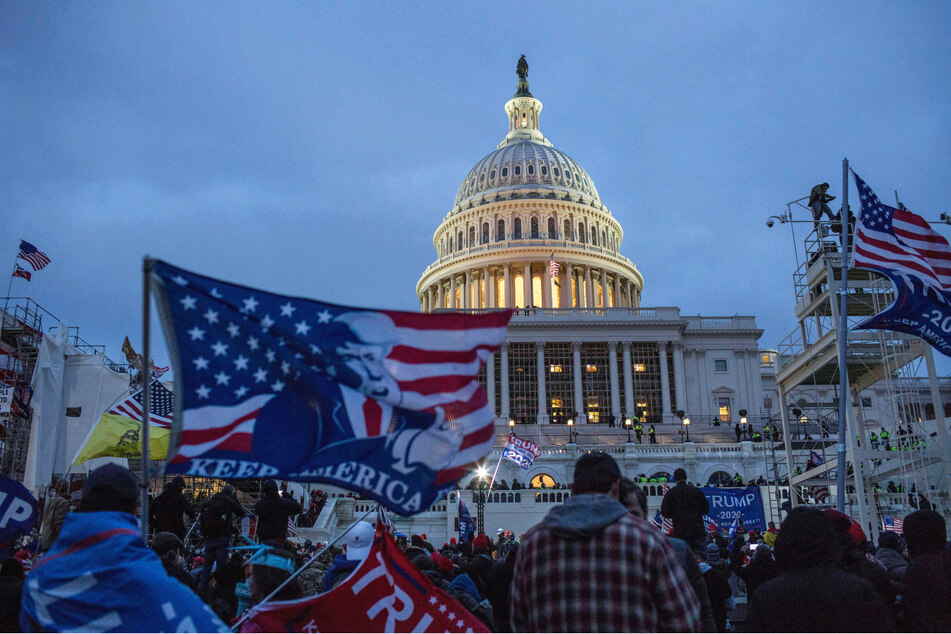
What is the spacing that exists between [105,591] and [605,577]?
2.58 m

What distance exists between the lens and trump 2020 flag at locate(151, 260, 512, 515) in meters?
5.95

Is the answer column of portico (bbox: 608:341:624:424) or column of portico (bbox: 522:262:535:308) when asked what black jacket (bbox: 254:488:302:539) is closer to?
column of portico (bbox: 608:341:624:424)

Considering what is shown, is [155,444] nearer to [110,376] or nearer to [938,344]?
[938,344]

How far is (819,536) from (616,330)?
72669 mm

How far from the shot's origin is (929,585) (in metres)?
6.00

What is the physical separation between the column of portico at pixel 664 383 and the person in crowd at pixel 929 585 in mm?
67835

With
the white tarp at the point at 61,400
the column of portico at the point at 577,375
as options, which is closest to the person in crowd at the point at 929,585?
the white tarp at the point at 61,400

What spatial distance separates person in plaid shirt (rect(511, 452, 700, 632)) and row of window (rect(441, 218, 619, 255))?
93506 millimetres

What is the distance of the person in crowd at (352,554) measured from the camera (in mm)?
7820

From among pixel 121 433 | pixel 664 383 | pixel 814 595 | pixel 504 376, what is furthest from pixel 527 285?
pixel 814 595

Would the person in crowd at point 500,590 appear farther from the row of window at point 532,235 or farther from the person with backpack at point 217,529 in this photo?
the row of window at point 532,235

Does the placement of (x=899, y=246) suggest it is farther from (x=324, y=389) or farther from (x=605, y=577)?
(x=605, y=577)

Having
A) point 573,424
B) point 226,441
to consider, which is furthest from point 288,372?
point 573,424

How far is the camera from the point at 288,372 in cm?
619
